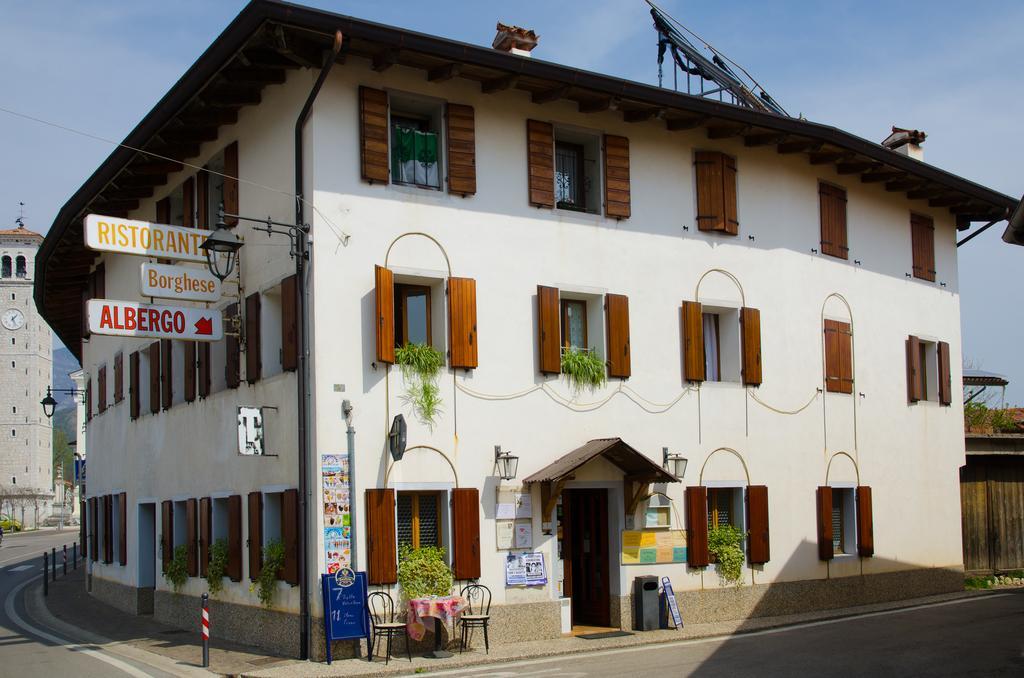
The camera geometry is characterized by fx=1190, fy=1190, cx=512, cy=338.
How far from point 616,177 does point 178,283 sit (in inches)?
268

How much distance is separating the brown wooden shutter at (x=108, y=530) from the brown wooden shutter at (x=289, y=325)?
1181cm

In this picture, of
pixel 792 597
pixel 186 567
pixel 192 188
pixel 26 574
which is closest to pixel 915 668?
pixel 792 597

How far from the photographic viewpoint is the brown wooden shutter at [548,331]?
17375 mm

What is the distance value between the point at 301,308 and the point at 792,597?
384 inches

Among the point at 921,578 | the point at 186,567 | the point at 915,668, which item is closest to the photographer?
the point at 915,668

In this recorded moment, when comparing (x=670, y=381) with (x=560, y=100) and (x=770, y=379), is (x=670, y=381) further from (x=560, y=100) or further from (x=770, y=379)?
(x=560, y=100)

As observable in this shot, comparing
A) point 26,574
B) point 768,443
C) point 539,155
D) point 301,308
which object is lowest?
point 26,574

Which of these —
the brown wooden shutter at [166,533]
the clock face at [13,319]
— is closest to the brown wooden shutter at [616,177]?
the brown wooden shutter at [166,533]

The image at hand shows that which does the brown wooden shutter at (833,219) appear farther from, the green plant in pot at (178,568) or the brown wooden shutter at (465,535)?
the green plant in pot at (178,568)

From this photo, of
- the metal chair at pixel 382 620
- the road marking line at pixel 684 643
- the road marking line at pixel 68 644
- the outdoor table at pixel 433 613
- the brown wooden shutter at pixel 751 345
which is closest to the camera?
the road marking line at pixel 684 643

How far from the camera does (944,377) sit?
2397 cm

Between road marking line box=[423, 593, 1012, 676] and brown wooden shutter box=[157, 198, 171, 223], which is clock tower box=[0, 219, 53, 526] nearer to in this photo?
brown wooden shutter box=[157, 198, 171, 223]

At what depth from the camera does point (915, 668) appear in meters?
13.5

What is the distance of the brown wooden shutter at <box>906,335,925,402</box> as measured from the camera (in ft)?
75.4
